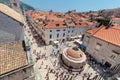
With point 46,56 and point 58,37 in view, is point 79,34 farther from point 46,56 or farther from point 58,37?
point 46,56

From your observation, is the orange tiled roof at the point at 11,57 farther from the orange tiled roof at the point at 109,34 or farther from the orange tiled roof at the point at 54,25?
the orange tiled roof at the point at 54,25

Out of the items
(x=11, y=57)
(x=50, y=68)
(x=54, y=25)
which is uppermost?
(x=54, y=25)

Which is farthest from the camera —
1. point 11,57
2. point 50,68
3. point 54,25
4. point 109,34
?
point 54,25

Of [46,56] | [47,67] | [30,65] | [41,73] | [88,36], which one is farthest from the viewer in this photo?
[88,36]

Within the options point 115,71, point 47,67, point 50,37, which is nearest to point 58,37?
point 50,37

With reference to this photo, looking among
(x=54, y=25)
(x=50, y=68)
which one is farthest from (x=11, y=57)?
(x=54, y=25)

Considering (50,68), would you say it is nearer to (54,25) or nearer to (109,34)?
(54,25)

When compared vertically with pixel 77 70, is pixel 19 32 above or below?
above
